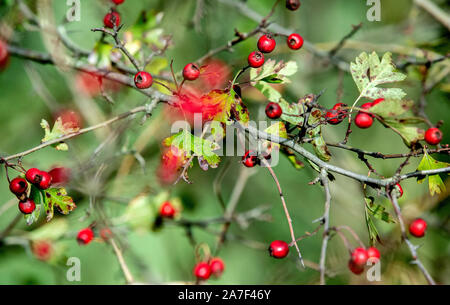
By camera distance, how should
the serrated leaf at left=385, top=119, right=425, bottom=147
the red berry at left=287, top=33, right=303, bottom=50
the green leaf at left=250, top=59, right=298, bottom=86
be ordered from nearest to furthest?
the serrated leaf at left=385, top=119, right=425, bottom=147 < the green leaf at left=250, top=59, right=298, bottom=86 < the red berry at left=287, top=33, right=303, bottom=50

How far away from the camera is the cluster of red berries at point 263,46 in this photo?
2.39ft

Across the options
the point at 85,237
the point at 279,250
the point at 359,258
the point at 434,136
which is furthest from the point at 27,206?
the point at 434,136

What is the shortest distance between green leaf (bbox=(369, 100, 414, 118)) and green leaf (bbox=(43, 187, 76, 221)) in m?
0.66

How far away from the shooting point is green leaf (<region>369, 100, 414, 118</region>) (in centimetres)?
65

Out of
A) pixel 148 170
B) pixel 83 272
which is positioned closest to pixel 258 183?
pixel 148 170

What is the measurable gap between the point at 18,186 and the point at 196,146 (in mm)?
380

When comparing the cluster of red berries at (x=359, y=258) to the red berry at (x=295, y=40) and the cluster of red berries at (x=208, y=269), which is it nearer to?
the red berry at (x=295, y=40)

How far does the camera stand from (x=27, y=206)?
736 millimetres

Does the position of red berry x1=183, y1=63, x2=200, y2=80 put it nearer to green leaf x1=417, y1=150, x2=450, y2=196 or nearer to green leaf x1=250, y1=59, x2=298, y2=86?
green leaf x1=250, y1=59, x2=298, y2=86

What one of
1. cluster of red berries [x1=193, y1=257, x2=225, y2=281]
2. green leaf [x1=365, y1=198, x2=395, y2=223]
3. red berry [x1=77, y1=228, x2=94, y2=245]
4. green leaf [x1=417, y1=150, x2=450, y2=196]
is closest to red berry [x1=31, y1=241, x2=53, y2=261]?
red berry [x1=77, y1=228, x2=94, y2=245]

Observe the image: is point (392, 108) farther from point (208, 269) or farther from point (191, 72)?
point (208, 269)

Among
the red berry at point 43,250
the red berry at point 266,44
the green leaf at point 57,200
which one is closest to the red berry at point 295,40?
the red berry at point 266,44
